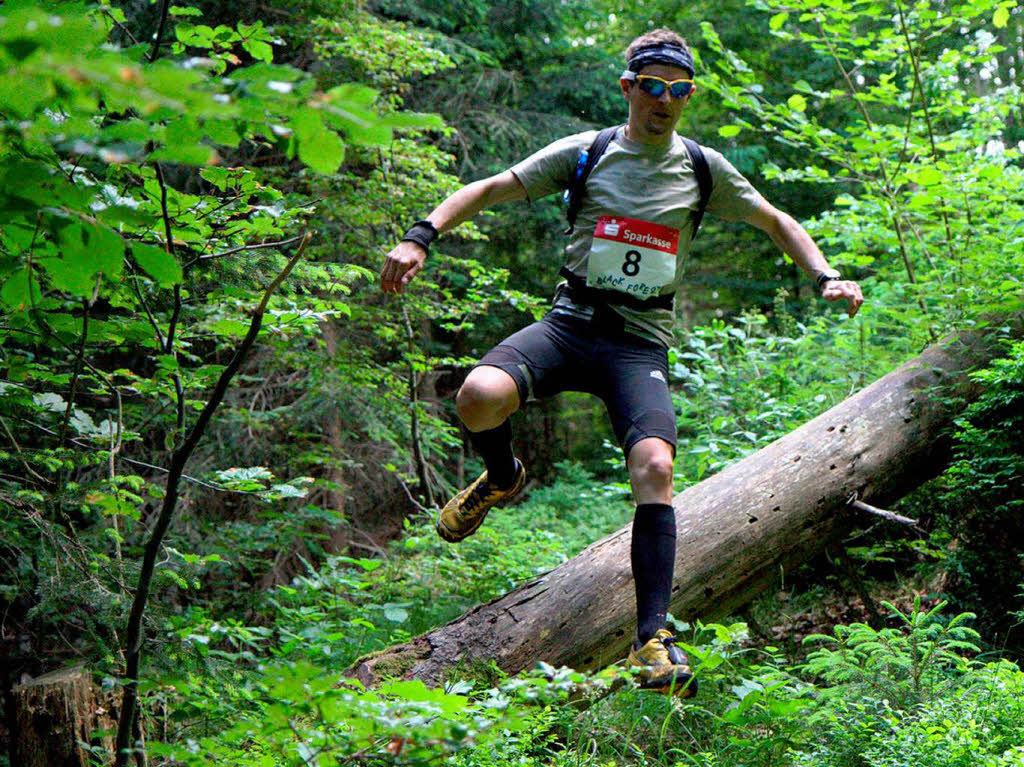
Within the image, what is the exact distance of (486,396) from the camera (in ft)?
12.6

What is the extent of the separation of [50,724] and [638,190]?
3595 mm

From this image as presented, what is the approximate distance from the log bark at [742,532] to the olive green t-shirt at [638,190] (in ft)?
4.02

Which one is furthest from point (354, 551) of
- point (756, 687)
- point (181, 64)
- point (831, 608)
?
point (181, 64)

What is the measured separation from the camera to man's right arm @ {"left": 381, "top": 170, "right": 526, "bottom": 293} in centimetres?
361

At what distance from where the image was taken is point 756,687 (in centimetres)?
339

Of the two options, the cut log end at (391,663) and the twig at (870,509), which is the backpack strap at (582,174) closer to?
the cut log end at (391,663)

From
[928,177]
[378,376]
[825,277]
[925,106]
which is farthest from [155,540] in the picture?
[925,106]

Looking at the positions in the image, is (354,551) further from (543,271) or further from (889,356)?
(889,356)

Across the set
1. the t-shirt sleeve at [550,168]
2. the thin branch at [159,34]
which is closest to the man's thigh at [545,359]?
the t-shirt sleeve at [550,168]

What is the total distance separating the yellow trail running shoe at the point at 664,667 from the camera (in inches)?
128

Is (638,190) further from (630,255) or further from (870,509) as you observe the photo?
(870,509)

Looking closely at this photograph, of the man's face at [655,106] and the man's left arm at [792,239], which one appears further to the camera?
the man's left arm at [792,239]

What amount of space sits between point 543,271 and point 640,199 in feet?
24.9

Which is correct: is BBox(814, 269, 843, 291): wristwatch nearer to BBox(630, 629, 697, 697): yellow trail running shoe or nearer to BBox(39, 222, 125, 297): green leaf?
BBox(630, 629, 697, 697): yellow trail running shoe
